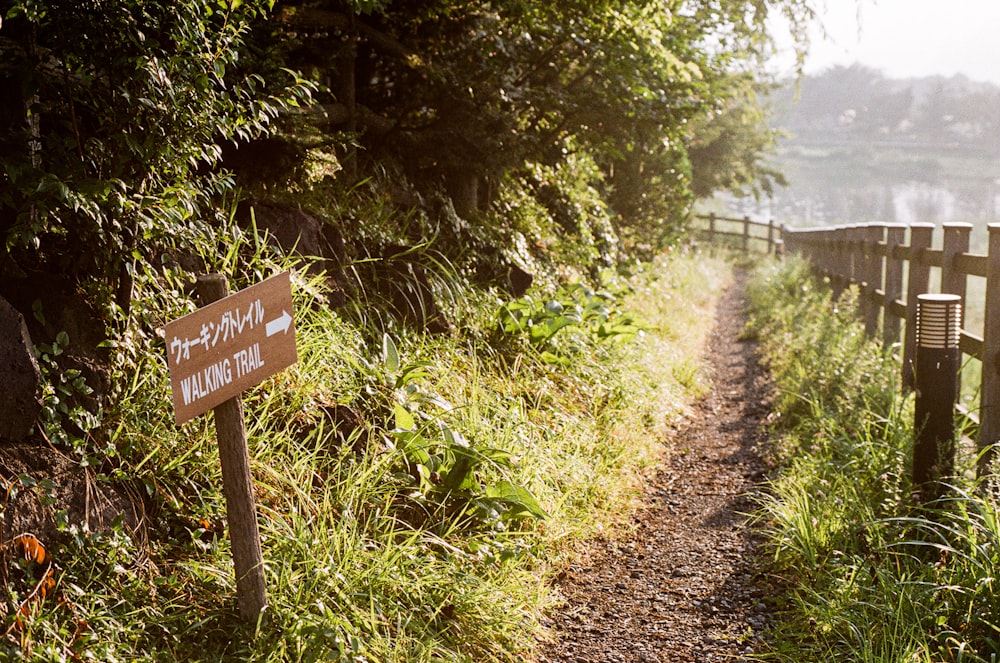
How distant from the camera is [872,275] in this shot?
28.2ft

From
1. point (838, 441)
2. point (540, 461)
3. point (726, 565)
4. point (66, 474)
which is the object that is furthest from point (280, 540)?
point (838, 441)

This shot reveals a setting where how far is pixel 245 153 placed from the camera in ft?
17.9

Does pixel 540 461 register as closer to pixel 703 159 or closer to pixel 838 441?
pixel 838 441

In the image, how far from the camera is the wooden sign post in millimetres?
2598

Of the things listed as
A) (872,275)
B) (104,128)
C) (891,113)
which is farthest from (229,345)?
(891,113)

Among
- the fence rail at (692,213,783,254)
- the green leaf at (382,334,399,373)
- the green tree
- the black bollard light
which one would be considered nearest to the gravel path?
the black bollard light

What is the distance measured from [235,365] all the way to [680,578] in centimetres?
264

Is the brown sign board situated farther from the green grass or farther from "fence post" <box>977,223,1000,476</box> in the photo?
"fence post" <box>977,223,1000,476</box>

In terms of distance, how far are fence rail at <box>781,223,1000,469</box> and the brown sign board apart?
3769 millimetres

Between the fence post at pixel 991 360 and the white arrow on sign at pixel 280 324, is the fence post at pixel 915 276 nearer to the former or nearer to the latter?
the fence post at pixel 991 360

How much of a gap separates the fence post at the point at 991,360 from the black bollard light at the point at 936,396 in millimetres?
610

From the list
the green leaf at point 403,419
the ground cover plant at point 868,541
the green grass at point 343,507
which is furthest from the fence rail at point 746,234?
the green leaf at point 403,419

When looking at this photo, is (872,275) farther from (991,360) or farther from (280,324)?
(280,324)

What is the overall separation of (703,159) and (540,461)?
1731cm
